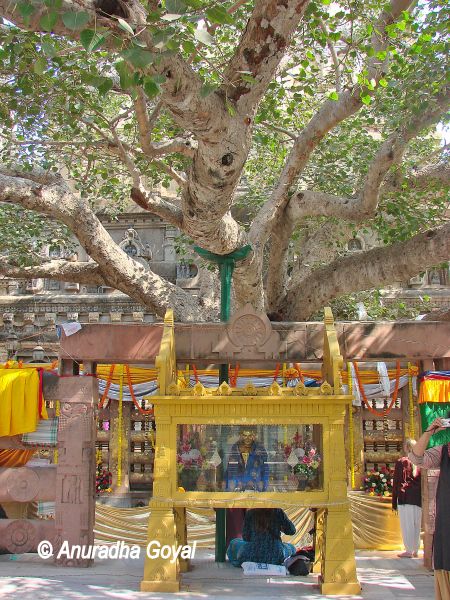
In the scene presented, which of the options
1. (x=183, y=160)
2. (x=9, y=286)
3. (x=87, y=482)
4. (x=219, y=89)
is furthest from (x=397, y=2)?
(x=9, y=286)

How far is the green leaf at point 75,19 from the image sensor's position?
14.6 ft

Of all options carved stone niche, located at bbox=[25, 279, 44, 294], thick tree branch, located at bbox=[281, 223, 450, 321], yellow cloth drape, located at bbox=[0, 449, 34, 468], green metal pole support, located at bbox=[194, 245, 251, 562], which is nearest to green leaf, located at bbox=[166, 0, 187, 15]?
green metal pole support, located at bbox=[194, 245, 251, 562]

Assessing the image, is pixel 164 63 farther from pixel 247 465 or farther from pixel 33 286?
pixel 33 286

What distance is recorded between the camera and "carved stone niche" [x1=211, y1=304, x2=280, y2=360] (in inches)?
284

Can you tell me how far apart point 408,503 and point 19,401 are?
519cm

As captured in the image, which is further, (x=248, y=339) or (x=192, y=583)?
(x=248, y=339)

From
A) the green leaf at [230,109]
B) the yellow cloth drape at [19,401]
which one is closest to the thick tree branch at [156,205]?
the yellow cloth drape at [19,401]

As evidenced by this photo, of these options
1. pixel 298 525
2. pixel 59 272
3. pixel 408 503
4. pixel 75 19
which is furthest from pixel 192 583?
pixel 59 272

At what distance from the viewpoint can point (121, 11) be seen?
4973 mm

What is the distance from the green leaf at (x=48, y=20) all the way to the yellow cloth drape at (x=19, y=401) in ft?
13.1

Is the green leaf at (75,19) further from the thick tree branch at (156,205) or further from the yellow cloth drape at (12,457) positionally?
the yellow cloth drape at (12,457)

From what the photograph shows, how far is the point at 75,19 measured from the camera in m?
4.48

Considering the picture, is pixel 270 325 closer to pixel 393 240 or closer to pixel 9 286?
pixel 393 240

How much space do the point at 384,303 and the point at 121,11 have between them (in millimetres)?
10992
